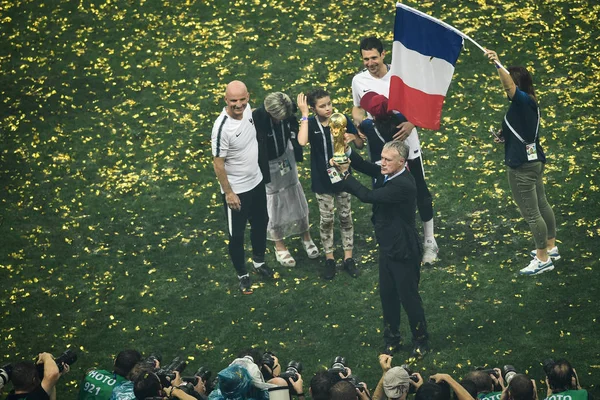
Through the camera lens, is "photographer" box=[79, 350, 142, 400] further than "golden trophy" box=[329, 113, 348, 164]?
No

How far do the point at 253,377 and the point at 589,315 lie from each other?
164 inches

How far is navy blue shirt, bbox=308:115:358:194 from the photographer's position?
1102cm

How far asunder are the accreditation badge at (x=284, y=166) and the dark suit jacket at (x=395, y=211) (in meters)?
2.19

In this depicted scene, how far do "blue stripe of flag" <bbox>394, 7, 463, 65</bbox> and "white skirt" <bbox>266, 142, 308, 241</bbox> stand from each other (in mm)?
2439

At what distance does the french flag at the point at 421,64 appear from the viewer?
984cm

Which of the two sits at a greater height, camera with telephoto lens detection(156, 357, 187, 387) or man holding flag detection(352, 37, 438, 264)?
man holding flag detection(352, 37, 438, 264)

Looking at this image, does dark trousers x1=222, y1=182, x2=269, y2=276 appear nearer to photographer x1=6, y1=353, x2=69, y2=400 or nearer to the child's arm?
the child's arm

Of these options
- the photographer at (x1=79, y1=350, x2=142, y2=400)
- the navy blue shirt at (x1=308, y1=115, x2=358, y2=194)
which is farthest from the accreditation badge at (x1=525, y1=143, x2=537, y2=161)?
the photographer at (x1=79, y1=350, x2=142, y2=400)

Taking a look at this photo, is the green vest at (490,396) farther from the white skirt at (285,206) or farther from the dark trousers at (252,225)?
the white skirt at (285,206)

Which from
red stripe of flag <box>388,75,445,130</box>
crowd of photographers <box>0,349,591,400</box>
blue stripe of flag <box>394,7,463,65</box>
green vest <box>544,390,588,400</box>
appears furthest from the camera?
red stripe of flag <box>388,75,445,130</box>

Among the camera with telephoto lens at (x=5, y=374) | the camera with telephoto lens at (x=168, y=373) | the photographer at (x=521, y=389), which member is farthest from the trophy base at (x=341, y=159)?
the camera with telephoto lens at (x=5, y=374)

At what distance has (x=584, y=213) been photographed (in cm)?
1189

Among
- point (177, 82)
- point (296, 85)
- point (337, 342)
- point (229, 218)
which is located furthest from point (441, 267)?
point (177, 82)

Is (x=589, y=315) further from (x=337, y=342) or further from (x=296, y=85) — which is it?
(x=296, y=85)
